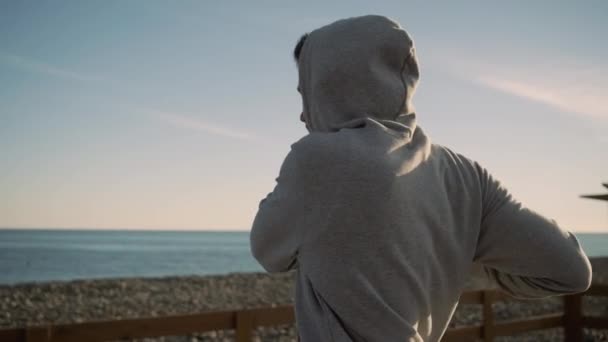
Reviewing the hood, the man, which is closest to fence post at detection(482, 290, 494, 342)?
the man

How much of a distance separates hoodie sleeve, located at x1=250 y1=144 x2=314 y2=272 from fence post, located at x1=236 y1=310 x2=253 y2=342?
2.61 metres

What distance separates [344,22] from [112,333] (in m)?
2.62

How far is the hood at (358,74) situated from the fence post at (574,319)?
16.5 feet

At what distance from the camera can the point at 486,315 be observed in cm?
471

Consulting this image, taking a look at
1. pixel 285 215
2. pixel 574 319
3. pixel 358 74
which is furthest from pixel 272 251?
pixel 574 319

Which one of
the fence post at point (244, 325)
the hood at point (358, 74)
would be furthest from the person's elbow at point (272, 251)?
the fence post at point (244, 325)

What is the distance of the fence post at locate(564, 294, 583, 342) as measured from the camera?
5.33 m

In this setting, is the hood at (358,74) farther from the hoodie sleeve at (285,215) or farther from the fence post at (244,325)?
the fence post at (244,325)

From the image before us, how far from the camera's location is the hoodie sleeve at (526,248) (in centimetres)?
108

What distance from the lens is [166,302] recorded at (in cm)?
1298

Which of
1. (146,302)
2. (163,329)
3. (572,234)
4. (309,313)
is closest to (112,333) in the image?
(163,329)

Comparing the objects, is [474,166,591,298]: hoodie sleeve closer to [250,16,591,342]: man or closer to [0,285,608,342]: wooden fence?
[250,16,591,342]: man

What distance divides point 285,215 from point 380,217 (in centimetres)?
17

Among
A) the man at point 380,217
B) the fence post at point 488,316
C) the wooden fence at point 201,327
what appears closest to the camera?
the man at point 380,217
